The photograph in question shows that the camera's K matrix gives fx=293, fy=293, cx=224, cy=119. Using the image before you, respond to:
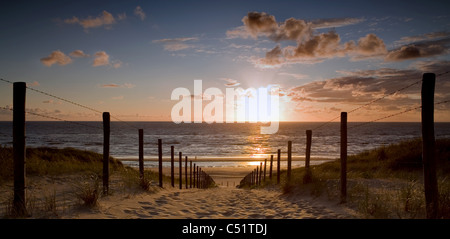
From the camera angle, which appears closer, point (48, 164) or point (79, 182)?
point (79, 182)

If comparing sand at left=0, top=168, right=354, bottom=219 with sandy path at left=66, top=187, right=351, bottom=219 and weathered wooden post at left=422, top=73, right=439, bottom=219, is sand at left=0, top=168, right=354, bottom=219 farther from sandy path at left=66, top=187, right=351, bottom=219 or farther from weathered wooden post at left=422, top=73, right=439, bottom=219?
weathered wooden post at left=422, top=73, right=439, bottom=219

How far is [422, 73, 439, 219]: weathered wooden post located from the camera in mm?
5887

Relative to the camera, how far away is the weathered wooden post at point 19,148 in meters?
6.05

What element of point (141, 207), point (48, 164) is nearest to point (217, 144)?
point (48, 164)

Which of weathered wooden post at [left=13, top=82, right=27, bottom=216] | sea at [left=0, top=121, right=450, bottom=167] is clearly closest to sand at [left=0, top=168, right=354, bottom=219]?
weathered wooden post at [left=13, top=82, right=27, bottom=216]

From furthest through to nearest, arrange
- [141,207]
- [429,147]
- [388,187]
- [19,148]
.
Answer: [388,187] < [141,207] < [19,148] < [429,147]

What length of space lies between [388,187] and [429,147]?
5.20 metres

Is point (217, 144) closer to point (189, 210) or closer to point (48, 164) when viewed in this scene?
point (48, 164)

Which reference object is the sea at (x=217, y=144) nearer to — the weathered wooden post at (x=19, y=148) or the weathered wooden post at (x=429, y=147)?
the weathered wooden post at (x=429, y=147)

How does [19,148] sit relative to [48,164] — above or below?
above

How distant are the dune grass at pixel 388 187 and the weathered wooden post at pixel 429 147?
178 millimetres

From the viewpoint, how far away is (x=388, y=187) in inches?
415
